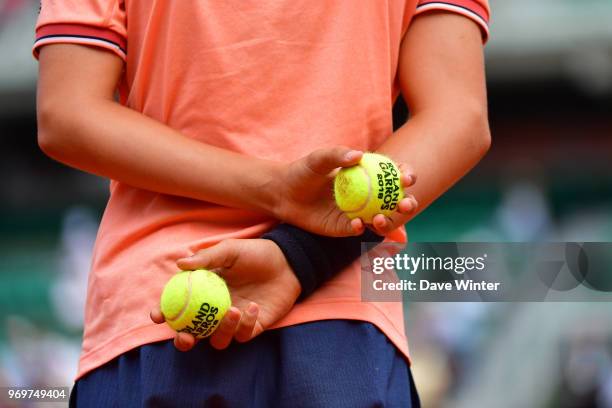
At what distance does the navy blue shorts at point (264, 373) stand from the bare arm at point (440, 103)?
0.68ft

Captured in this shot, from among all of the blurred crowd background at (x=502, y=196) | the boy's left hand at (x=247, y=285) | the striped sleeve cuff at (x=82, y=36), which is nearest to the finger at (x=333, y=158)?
the boy's left hand at (x=247, y=285)

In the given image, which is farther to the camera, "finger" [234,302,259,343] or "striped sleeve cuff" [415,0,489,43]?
"striped sleeve cuff" [415,0,489,43]

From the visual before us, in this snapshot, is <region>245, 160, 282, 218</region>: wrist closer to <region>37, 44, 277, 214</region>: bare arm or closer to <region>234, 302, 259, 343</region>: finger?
<region>37, 44, 277, 214</region>: bare arm

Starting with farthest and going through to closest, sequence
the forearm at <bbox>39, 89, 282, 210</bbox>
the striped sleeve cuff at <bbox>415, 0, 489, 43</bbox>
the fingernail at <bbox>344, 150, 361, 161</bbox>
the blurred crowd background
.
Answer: the blurred crowd background < the striped sleeve cuff at <bbox>415, 0, 489, 43</bbox> < the forearm at <bbox>39, 89, 282, 210</bbox> < the fingernail at <bbox>344, 150, 361, 161</bbox>

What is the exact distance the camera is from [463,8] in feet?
4.96

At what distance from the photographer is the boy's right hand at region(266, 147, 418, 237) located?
48.9 inches

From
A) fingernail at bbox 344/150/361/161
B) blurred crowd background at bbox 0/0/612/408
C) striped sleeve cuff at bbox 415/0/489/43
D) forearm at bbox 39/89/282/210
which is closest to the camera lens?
fingernail at bbox 344/150/361/161

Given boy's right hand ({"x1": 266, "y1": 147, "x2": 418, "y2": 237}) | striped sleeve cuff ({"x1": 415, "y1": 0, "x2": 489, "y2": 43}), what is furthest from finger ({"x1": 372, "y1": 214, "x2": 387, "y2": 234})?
striped sleeve cuff ({"x1": 415, "y1": 0, "x2": 489, "y2": 43})

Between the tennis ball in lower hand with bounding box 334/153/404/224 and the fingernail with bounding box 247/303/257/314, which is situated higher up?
the tennis ball in lower hand with bounding box 334/153/404/224

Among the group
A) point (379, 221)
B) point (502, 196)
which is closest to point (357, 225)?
point (379, 221)

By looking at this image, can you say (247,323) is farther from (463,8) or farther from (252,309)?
(463,8)

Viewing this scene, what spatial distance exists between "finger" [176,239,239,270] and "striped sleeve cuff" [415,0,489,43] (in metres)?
0.45

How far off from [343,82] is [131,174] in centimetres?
29

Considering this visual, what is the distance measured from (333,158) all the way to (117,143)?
0.29 metres
